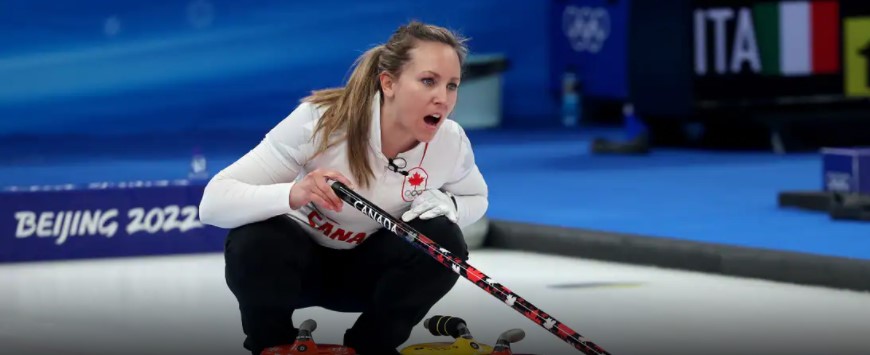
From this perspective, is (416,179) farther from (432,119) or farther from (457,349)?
(457,349)

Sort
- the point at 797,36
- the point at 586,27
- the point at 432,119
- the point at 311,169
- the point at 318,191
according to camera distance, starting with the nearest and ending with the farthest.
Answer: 1. the point at 318,191
2. the point at 432,119
3. the point at 311,169
4. the point at 797,36
5. the point at 586,27

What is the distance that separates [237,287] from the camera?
10.7 feet

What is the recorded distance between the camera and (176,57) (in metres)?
11.6

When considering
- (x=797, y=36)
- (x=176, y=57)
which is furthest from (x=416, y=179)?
(x=176, y=57)

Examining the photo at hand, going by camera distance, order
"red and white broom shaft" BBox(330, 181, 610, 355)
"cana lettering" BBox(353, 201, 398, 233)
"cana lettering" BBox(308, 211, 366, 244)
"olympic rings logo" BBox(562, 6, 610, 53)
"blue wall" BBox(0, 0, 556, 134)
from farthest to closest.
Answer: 1. "olympic rings logo" BBox(562, 6, 610, 53)
2. "blue wall" BBox(0, 0, 556, 134)
3. "cana lettering" BBox(308, 211, 366, 244)
4. "cana lettering" BBox(353, 201, 398, 233)
5. "red and white broom shaft" BBox(330, 181, 610, 355)

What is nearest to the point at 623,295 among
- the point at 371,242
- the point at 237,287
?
the point at 371,242

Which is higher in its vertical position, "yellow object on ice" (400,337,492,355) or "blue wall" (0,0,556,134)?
"yellow object on ice" (400,337,492,355)

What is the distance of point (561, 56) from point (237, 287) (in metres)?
9.14

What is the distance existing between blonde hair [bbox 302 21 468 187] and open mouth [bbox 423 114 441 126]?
113 millimetres

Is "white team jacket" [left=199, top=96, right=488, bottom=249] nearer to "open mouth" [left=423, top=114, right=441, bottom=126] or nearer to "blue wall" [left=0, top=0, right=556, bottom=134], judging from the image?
"open mouth" [left=423, top=114, right=441, bottom=126]

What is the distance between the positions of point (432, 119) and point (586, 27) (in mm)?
8477

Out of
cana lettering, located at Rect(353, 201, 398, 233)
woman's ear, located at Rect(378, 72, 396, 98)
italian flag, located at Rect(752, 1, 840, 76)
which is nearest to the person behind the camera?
cana lettering, located at Rect(353, 201, 398, 233)

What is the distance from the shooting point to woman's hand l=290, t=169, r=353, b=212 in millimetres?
3127

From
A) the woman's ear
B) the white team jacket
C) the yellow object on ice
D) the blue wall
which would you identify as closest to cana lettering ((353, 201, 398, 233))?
the white team jacket
